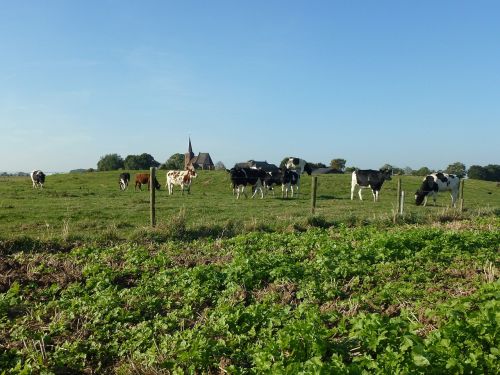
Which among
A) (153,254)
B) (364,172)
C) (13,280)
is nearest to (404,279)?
(153,254)

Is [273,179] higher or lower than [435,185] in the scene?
higher

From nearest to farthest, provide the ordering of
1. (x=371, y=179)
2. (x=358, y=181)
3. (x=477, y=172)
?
(x=371, y=179) < (x=358, y=181) < (x=477, y=172)

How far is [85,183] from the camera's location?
48781 mm

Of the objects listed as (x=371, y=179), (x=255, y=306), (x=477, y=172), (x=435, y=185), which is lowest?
(x=255, y=306)

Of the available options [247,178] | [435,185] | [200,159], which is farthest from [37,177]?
[200,159]

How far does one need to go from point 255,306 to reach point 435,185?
24163 mm

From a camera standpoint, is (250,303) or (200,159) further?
(200,159)

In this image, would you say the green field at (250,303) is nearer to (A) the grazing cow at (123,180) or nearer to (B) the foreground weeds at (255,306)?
(B) the foreground weeds at (255,306)

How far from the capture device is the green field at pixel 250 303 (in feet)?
15.2

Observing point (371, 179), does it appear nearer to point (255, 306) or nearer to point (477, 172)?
point (255, 306)

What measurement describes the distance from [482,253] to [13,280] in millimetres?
9183

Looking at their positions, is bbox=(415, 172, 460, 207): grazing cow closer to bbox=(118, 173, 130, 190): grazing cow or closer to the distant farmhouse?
bbox=(118, 173, 130, 190): grazing cow

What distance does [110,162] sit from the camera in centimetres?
11319

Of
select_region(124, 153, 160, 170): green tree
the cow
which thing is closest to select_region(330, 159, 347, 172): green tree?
select_region(124, 153, 160, 170): green tree
